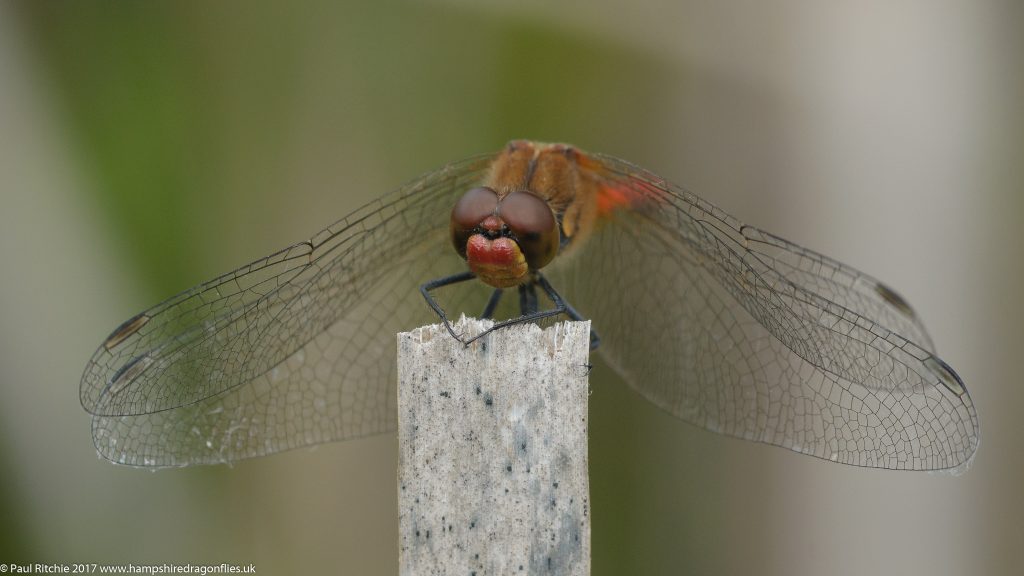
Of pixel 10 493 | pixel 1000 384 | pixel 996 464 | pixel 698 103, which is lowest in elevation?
pixel 10 493

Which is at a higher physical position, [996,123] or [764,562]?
[996,123]

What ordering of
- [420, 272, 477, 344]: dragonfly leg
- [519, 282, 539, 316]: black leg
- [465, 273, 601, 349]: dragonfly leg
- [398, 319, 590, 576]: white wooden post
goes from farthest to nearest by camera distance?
[519, 282, 539, 316]: black leg
[465, 273, 601, 349]: dragonfly leg
[420, 272, 477, 344]: dragonfly leg
[398, 319, 590, 576]: white wooden post

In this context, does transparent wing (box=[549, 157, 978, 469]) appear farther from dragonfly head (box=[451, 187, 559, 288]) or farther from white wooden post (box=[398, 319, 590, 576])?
white wooden post (box=[398, 319, 590, 576])

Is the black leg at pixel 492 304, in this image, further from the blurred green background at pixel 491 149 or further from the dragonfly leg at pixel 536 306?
the blurred green background at pixel 491 149

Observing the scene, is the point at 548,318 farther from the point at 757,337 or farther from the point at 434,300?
the point at 757,337

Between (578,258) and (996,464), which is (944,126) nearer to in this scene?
(996,464)

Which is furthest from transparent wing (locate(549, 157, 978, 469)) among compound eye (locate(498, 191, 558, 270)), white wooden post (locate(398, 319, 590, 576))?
white wooden post (locate(398, 319, 590, 576))

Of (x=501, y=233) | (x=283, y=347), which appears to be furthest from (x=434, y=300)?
(x=283, y=347)

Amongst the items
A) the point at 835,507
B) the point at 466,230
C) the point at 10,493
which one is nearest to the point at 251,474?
the point at 10,493

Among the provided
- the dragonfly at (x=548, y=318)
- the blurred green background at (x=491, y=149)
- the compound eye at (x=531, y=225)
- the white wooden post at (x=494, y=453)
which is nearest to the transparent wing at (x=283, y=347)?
the dragonfly at (x=548, y=318)
